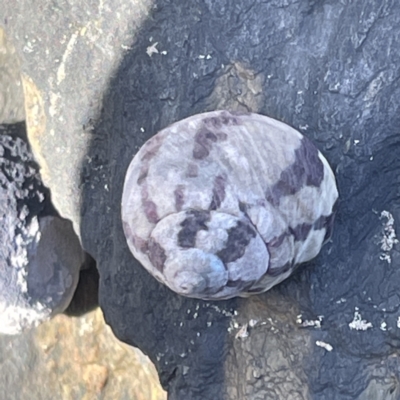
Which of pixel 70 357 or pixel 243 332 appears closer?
pixel 243 332

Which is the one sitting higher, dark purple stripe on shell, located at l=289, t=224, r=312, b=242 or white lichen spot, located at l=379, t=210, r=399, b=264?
dark purple stripe on shell, located at l=289, t=224, r=312, b=242

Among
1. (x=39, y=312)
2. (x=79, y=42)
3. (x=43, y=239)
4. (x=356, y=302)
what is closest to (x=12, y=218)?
(x=43, y=239)

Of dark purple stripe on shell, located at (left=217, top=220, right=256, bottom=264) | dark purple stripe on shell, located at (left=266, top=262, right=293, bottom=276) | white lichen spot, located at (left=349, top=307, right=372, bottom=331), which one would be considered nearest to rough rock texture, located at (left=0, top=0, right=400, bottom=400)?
white lichen spot, located at (left=349, top=307, right=372, bottom=331)

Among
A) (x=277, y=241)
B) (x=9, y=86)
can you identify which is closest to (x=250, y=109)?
(x=277, y=241)

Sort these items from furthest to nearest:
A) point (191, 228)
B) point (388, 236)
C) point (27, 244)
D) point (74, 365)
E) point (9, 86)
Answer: point (74, 365)
point (9, 86)
point (27, 244)
point (388, 236)
point (191, 228)

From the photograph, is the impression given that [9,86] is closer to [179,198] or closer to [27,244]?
[27,244]

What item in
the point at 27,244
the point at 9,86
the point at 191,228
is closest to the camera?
the point at 191,228

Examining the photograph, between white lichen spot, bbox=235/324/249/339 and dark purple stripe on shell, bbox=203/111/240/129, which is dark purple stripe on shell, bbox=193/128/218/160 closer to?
dark purple stripe on shell, bbox=203/111/240/129
